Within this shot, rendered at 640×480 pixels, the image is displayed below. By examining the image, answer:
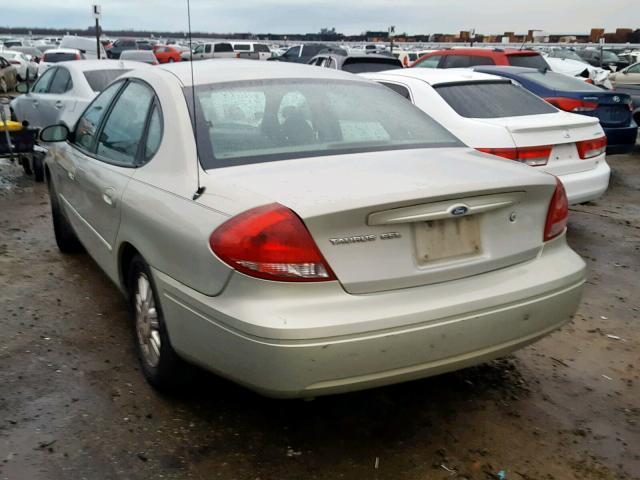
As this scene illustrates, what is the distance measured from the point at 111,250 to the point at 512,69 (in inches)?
274

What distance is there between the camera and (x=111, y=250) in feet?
12.1

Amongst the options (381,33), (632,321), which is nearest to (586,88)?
(632,321)

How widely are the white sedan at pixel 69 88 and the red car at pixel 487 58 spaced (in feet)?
19.7

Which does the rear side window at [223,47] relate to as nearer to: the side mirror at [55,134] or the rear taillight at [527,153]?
the rear taillight at [527,153]

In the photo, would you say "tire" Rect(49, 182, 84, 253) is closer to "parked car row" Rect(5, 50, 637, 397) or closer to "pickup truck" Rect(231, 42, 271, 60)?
"parked car row" Rect(5, 50, 637, 397)

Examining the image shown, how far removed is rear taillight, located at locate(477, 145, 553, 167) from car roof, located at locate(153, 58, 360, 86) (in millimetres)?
2062

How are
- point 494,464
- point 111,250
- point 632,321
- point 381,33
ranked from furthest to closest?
point 381,33 < point 632,321 < point 111,250 < point 494,464

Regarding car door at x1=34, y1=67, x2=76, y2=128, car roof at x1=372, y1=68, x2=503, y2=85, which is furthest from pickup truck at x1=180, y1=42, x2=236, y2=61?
car roof at x1=372, y1=68, x2=503, y2=85

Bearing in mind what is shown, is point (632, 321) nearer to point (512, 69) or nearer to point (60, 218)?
point (60, 218)

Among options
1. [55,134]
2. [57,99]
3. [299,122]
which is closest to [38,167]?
[57,99]

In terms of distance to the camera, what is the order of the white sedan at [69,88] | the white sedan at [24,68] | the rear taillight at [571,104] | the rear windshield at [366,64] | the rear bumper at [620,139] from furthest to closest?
1. the white sedan at [24,68]
2. the rear windshield at [366,64]
3. the white sedan at [69,88]
4. the rear bumper at [620,139]
5. the rear taillight at [571,104]

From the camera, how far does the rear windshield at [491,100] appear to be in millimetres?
6059

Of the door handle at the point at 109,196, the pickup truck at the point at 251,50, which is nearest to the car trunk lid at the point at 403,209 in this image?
the door handle at the point at 109,196

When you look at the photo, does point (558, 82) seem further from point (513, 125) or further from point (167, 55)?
point (167, 55)
